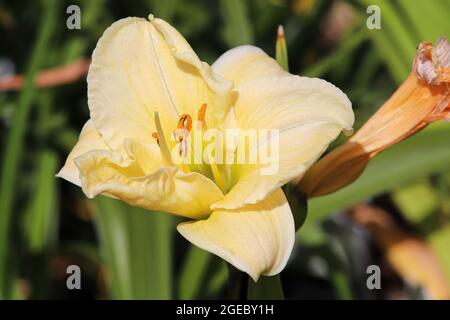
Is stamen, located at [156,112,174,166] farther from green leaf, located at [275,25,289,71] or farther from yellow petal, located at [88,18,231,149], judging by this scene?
green leaf, located at [275,25,289,71]

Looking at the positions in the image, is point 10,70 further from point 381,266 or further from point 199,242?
point 199,242

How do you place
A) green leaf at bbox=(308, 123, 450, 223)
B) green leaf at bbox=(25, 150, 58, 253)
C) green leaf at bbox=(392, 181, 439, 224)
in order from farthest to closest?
green leaf at bbox=(392, 181, 439, 224)
green leaf at bbox=(25, 150, 58, 253)
green leaf at bbox=(308, 123, 450, 223)

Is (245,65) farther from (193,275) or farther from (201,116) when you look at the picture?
(193,275)

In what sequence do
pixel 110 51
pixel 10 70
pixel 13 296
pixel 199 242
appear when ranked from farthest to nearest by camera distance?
pixel 10 70 → pixel 13 296 → pixel 110 51 → pixel 199 242

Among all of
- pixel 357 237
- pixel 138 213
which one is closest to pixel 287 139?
pixel 138 213

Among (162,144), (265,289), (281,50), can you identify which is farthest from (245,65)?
(265,289)

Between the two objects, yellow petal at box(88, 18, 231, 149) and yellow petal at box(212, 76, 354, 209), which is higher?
yellow petal at box(88, 18, 231, 149)

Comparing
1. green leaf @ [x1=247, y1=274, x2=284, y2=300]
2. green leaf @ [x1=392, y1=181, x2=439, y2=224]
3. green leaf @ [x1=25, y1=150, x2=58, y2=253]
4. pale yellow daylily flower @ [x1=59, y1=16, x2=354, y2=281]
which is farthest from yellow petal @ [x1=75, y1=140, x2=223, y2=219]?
green leaf @ [x1=392, y1=181, x2=439, y2=224]
